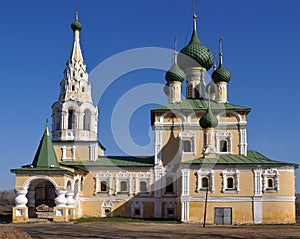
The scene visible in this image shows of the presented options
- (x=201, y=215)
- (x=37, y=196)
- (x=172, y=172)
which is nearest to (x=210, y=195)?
(x=201, y=215)

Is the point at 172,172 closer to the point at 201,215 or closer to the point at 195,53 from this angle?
the point at 201,215

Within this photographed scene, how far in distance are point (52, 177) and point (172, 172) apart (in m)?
7.03

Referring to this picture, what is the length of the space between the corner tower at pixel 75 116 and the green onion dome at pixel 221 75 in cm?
756

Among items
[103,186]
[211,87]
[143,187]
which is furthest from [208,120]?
[103,186]

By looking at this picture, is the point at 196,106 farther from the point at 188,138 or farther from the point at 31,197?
the point at 31,197

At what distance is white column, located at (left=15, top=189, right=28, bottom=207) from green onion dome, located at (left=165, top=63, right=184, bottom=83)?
37.3 feet

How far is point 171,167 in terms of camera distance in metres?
27.2

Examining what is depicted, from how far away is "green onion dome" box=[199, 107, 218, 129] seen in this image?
26.2 metres

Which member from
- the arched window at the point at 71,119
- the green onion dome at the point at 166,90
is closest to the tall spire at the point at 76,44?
the arched window at the point at 71,119

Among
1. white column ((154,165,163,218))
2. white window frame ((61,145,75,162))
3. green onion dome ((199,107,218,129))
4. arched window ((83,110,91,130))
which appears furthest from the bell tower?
green onion dome ((199,107,218,129))

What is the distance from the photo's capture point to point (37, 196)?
27.7 metres

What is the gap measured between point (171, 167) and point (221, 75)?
6.70 meters

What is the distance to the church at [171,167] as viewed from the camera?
80.6 feet

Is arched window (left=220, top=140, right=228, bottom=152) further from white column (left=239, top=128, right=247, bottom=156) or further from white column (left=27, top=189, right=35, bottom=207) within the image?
white column (left=27, top=189, right=35, bottom=207)
